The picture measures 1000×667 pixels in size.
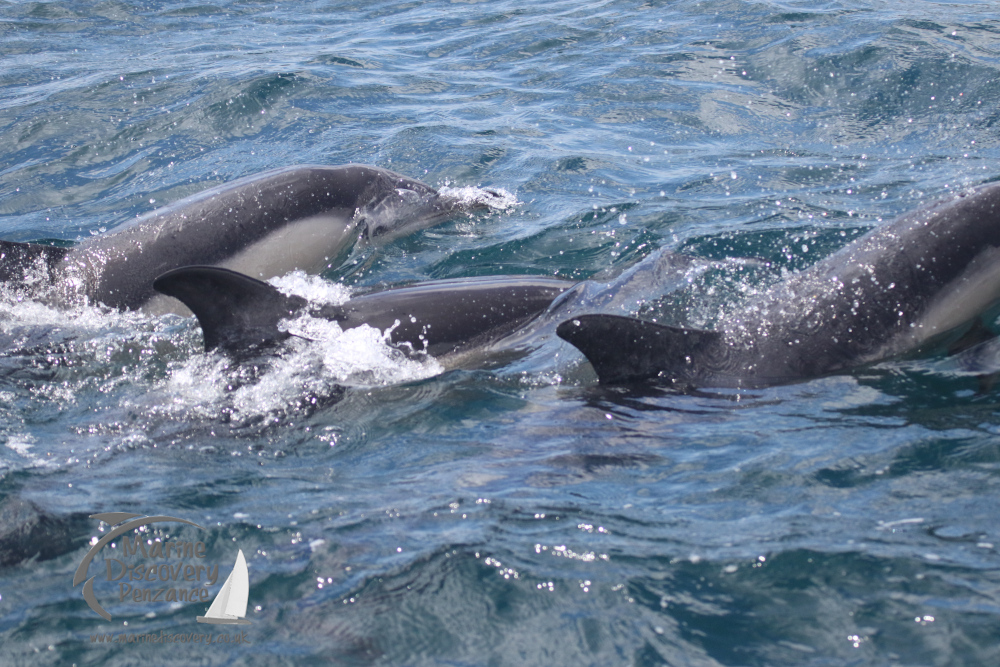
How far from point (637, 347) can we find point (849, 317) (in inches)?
50.4

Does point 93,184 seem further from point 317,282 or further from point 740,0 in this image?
point 740,0

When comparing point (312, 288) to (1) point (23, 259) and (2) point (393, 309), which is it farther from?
(1) point (23, 259)

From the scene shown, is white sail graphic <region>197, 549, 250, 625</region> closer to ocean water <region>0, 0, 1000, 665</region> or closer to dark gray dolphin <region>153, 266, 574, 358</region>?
ocean water <region>0, 0, 1000, 665</region>

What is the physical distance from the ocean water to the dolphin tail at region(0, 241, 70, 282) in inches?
8.3

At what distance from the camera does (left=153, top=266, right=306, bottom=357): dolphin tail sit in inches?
217

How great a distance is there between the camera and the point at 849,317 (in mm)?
5422

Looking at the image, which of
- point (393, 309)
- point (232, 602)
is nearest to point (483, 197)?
point (393, 309)

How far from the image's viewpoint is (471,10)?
17.2m

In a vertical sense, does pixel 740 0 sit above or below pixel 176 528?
above


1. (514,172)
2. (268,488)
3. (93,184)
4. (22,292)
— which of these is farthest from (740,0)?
(268,488)

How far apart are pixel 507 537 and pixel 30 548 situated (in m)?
2.04

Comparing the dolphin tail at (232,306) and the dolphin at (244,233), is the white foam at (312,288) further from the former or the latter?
the dolphin at (244,233)

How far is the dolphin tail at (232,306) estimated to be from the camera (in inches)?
217

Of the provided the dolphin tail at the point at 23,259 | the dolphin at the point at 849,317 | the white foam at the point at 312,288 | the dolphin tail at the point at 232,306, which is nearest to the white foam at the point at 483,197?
the white foam at the point at 312,288
